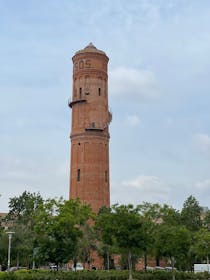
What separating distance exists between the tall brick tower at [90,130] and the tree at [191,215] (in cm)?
1082

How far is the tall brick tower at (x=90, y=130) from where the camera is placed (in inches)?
2434

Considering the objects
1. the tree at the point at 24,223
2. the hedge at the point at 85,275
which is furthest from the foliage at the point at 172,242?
the tree at the point at 24,223

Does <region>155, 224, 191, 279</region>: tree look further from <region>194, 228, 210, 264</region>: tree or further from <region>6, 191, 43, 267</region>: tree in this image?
<region>6, 191, 43, 267</region>: tree

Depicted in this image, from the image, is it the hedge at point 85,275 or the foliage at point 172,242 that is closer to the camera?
the hedge at point 85,275

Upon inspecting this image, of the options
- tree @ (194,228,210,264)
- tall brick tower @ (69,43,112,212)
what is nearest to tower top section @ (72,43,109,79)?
tall brick tower @ (69,43,112,212)

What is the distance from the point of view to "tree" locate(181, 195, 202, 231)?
56.2 meters

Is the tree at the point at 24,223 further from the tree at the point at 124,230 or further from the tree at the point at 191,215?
the tree at the point at 191,215

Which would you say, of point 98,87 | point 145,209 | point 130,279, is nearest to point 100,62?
point 98,87

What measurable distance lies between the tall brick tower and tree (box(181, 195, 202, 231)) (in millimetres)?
10820

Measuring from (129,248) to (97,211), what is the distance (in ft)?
82.6

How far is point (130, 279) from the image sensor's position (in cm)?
3256

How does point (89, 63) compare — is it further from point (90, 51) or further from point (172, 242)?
point (172, 242)

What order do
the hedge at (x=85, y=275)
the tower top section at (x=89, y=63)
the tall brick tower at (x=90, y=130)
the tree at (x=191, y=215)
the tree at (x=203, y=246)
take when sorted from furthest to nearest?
the tower top section at (x=89, y=63) → the tall brick tower at (x=90, y=130) → the tree at (x=191, y=215) → the tree at (x=203, y=246) → the hedge at (x=85, y=275)

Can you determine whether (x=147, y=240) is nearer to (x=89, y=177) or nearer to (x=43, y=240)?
(x=43, y=240)
